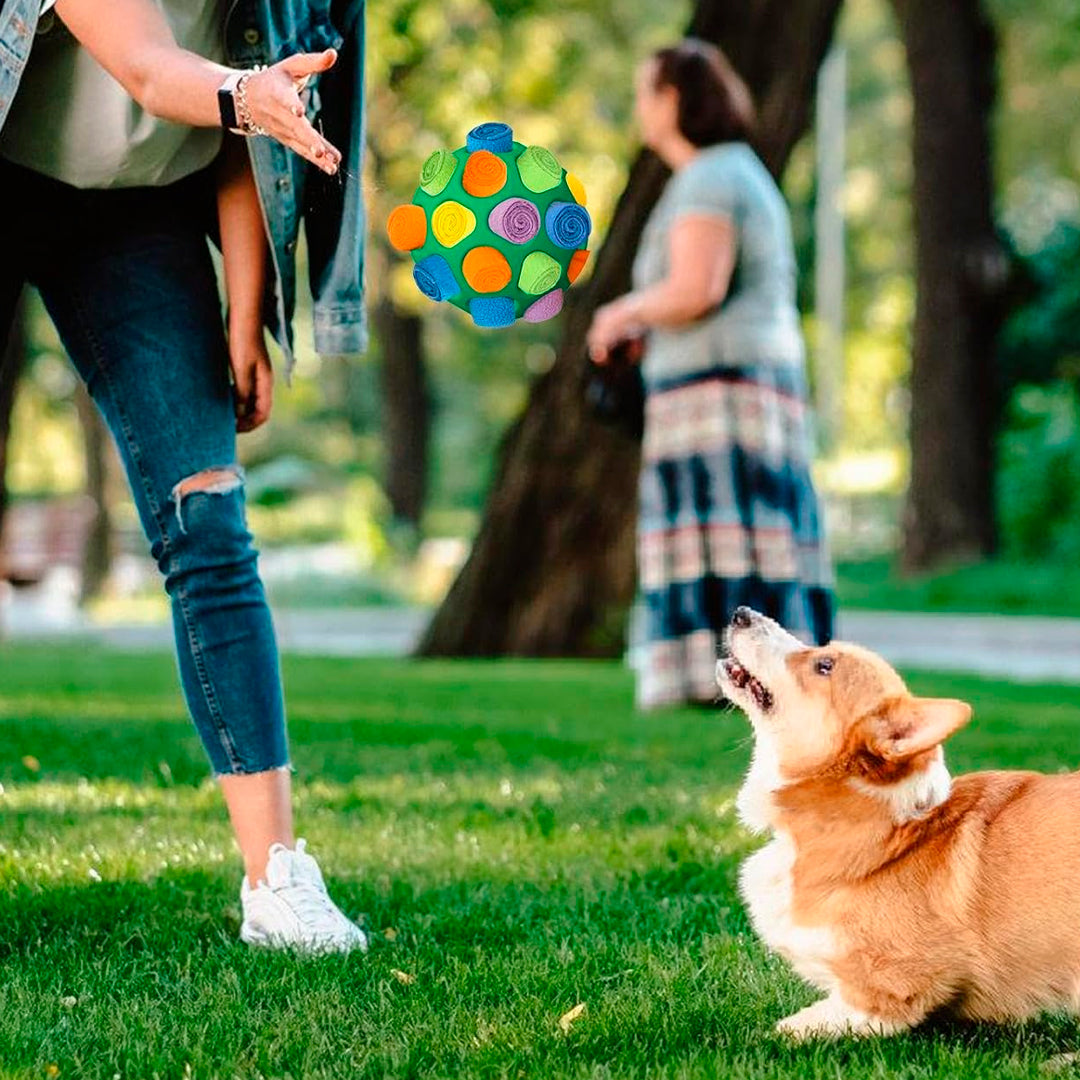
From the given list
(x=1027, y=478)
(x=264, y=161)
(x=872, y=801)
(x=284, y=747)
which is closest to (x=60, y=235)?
(x=264, y=161)

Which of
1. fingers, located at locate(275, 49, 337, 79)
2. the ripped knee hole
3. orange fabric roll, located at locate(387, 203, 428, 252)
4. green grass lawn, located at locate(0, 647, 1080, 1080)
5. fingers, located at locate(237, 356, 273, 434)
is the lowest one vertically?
green grass lawn, located at locate(0, 647, 1080, 1080)

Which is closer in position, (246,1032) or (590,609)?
(246,1032)

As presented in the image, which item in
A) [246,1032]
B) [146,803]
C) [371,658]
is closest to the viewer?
[246,1032]

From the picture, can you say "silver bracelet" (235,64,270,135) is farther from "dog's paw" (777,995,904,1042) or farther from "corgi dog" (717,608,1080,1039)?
"dog's paw" (777,995,904,1042)

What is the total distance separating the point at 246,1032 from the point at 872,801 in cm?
118

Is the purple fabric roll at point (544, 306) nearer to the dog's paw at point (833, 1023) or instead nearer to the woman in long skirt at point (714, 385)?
the dog's paw at point (833, 1023)

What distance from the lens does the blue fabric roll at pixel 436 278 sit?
3.88m

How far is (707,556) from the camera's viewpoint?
7723 millimetres

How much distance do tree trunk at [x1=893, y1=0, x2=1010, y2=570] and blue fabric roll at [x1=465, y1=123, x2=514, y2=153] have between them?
16.2 metres

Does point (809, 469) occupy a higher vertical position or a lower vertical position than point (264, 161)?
lower

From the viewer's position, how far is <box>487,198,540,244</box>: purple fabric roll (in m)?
3.86

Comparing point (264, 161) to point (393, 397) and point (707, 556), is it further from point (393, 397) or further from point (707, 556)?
point (393, 397)

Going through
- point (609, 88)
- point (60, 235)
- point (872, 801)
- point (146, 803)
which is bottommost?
point (146, 803)

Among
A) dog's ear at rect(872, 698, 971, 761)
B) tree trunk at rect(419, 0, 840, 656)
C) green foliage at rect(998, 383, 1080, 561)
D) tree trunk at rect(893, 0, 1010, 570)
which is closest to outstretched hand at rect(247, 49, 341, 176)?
dog's ear at rect(872, 698, 971, 761)
